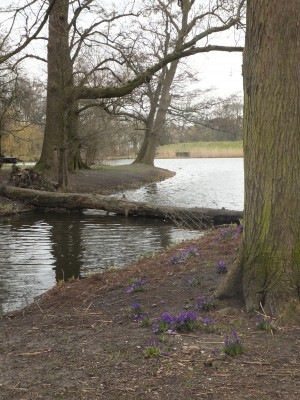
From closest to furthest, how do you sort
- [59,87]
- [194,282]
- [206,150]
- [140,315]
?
[140,315], [194,282], [59,87], [206,150]

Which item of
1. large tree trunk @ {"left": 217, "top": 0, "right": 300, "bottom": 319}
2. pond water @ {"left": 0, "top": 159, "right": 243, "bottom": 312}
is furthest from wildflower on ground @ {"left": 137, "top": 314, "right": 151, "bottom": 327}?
pond water @ {"left": 0, "top": 159, "right": 243, "bottom": 312}

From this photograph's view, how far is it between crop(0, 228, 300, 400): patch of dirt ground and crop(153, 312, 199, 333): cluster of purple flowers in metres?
0.06

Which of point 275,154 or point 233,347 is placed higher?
point 275,154

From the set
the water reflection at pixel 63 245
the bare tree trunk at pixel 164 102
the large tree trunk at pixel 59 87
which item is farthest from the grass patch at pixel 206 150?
the water reflection at pixel 63 245

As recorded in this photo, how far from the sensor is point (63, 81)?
68.3 feet

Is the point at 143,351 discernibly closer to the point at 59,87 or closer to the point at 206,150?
the point at 59,87

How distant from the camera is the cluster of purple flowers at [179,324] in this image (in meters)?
4.41

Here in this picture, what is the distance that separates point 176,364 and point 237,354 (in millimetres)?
477

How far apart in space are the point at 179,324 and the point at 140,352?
52cm

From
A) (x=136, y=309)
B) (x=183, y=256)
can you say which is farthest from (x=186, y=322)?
(x=183, y=256)

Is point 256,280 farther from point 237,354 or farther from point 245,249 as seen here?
point 237,354

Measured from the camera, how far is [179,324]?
174 inches

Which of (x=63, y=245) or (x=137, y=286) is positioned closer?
(x=137, y=286)

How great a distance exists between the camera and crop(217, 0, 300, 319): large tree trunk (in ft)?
14.9
